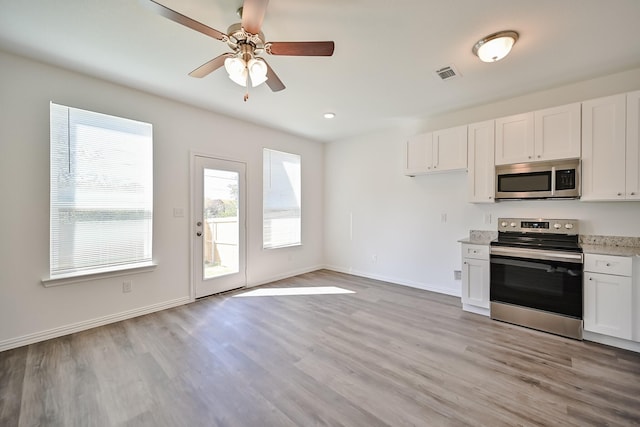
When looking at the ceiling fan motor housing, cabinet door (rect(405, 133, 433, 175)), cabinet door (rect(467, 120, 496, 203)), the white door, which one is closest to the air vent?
cabinet door (rect(467, 120, 496, 203))

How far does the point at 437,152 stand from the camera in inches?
149

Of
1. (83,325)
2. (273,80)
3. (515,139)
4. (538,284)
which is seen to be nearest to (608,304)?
(538,284)

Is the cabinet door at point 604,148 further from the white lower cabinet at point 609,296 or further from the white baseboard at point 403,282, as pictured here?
the white baseboard at point 403,282

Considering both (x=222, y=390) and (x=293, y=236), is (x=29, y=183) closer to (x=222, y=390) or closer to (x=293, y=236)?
(x=222, y=390)

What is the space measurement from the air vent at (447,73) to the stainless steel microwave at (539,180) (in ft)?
4.23

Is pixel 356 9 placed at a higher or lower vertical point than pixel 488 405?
higher

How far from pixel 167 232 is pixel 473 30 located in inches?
154

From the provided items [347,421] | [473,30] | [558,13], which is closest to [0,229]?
[347,421]

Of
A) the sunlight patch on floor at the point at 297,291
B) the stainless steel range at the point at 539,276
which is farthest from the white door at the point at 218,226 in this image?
the stainless steel range at the point at 539,276

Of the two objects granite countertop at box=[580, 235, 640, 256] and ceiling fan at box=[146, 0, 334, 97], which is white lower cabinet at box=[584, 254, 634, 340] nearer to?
granite countertop at box=[580, 235, 640, 256]

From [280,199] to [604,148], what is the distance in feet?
14.0

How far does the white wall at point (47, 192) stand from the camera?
2.48m

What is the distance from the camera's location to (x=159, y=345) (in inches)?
99.6

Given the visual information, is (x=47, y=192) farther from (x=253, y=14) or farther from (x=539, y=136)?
(x=539, y=136)
